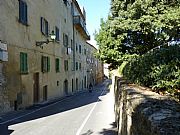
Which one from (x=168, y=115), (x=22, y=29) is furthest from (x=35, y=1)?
(x=168, y=115)

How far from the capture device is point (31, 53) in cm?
2152

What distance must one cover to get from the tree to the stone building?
15.2 feet

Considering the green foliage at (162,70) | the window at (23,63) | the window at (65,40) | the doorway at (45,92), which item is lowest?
the doorway at (45,92)

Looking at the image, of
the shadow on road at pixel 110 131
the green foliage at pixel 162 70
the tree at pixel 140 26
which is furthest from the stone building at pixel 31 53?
the green foliage at pixel 162 70

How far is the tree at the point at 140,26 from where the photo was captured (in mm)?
16438

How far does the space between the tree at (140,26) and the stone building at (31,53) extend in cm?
463

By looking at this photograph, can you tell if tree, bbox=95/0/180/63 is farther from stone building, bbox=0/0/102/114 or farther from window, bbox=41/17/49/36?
window, bbox=41/17/49/36

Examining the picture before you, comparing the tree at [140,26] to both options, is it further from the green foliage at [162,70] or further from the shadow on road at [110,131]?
the green foliage at [162,70]

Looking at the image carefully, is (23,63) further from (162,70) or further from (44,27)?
(162,70)

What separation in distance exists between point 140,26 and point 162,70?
11605 mm

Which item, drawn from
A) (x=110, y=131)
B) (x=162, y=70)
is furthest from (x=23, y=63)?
(x=162, y=70)

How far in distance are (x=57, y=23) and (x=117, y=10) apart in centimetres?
1222

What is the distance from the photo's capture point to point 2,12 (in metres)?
16.4

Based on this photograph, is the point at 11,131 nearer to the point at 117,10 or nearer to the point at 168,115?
the point at 168,115
